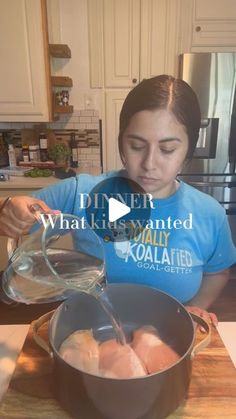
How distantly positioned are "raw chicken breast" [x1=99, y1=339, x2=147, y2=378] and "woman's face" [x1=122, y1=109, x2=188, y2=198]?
1.04 feet

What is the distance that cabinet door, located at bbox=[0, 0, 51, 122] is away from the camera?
1182 millimetres

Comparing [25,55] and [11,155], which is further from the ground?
[25,55]

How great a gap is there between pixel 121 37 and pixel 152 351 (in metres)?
0.71

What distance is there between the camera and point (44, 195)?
0.62 metres

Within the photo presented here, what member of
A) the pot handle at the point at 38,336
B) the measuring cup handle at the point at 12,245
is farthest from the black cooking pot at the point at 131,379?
the measuring cup handle at the point at 12,245

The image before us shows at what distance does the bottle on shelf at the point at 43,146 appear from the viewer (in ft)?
3.19

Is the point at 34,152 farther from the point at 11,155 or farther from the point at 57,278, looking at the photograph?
the point at 57,278

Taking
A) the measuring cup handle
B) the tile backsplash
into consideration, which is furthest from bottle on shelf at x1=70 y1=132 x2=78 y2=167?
the measuring cup handle

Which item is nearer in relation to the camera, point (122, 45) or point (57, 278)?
point (57, 278)

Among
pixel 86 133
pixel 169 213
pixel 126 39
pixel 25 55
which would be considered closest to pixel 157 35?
pixel 126 39

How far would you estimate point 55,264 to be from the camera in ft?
1.56

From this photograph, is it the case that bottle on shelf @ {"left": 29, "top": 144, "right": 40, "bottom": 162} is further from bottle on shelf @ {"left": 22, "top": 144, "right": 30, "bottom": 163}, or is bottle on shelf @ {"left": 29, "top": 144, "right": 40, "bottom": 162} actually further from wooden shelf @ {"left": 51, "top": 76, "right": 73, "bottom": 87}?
wooden shelf @ {"left": 51, "top": 76, "right": 73, "bottom": 87}

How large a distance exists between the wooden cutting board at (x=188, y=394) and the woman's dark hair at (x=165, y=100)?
0.41 meters

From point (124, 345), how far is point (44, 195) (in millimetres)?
336
